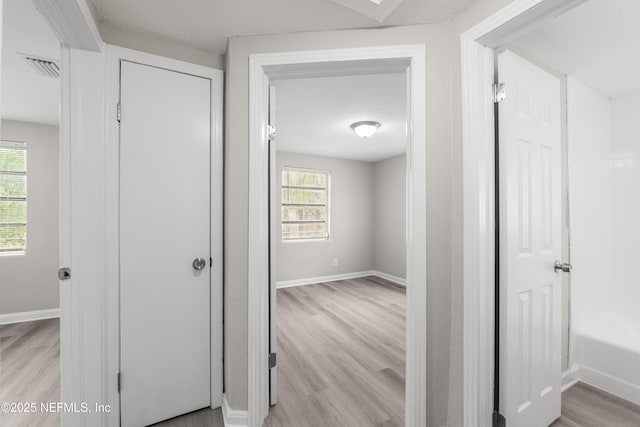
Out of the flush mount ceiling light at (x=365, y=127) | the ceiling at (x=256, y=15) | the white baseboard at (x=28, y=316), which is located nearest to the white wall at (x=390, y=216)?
the flush mount ceiling light at (x=365, y=127)

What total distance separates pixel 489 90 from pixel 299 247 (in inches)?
153

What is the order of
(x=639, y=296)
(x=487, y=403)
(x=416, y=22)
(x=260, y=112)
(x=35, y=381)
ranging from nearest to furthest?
(x=487, y=403) < (x=416, y=22) < (x=260, y=112) < (x=35, y=381) < (x=639, y=296)

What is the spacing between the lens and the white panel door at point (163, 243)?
1537 millimetres

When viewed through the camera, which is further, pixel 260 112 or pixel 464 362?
pixel 260 112

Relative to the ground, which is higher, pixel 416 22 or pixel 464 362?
pixel 416 22

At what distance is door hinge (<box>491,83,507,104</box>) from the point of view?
135 cm

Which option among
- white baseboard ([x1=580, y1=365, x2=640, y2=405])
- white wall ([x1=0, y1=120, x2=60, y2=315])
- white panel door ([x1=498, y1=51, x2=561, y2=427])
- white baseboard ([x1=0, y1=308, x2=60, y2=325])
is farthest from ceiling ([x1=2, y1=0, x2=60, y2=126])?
white baseboard ([x1=580, y1=365, x2=640, y2=405])

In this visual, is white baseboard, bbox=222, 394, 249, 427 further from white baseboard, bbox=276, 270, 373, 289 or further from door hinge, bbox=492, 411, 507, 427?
white baseboard, bbox=276, 270, 373, 289

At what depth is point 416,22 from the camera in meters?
1.45

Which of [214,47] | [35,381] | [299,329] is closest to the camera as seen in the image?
[214,47]

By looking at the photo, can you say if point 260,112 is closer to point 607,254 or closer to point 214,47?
point 214,47

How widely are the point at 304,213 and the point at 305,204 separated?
166 mm

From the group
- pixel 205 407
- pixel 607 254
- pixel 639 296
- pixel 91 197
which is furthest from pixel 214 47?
pixel 639 296

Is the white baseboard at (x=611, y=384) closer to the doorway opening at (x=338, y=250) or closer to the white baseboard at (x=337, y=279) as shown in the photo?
the doorway opening at (x=338, y=250)
